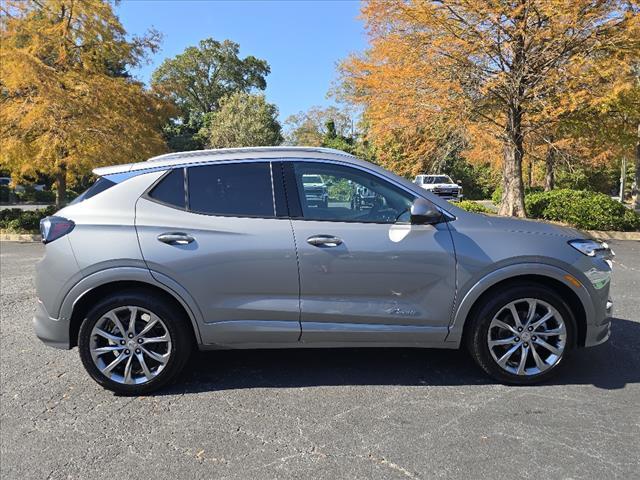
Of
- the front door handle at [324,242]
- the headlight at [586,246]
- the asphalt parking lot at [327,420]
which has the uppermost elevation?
the front door handle at [324,242]

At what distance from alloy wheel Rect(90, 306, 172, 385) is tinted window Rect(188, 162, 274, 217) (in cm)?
89

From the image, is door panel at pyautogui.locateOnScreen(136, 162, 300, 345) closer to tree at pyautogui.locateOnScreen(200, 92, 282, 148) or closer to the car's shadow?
the car's shadow

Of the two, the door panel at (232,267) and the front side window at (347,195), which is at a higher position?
the front side window at (347,195)

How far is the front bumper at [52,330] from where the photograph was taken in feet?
12.1

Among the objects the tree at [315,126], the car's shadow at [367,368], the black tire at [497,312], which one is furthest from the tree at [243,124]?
the black tire at [497,312]

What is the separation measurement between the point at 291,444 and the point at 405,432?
2.32 ft

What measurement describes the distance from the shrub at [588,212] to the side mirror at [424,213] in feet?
35.4

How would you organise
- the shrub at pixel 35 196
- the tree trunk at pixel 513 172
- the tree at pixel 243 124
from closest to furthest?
1. the tree trunk at pixel 513 172
2. the shrub at pixel 35 196
3. the tree at pixel 243 124

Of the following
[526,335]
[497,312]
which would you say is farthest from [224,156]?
[526,335]

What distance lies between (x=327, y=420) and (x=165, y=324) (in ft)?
4.37

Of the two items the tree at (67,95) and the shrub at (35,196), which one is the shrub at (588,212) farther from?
the shrub at (35,196)

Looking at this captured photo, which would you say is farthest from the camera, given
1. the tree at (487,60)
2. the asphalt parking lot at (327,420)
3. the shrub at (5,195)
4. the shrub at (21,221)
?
the shrub at (5,195)

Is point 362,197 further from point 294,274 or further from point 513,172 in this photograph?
point 513,172

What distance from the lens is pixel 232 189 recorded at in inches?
150
